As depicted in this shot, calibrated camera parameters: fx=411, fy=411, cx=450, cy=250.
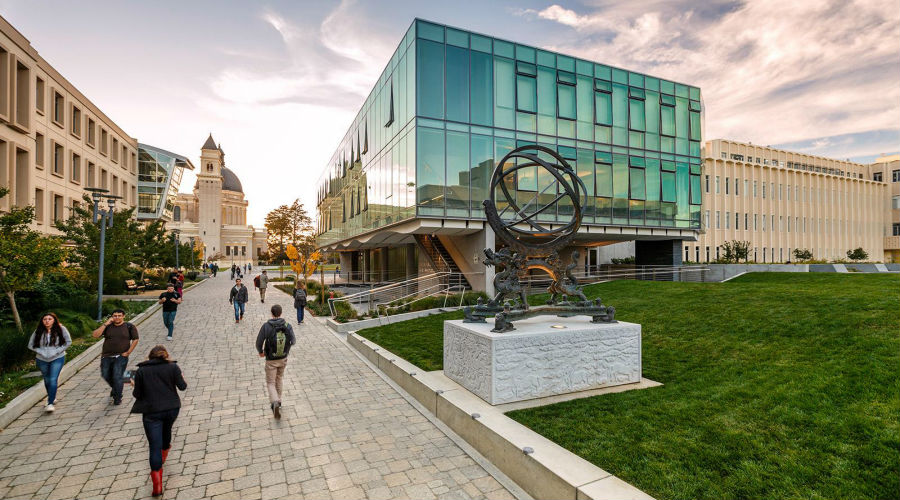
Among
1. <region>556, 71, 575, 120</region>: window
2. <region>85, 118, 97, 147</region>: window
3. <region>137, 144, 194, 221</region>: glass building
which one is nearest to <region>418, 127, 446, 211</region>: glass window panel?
<region>556, 71, 575, 120</region>: window

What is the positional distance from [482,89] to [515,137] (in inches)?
113

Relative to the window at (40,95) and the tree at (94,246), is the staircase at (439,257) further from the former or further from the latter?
the window at (40,95)

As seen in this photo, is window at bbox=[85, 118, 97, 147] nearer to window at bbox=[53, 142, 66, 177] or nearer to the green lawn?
window at bbox=[53, 142, 66, 177]

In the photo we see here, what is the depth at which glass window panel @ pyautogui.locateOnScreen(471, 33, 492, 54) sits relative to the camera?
20.1 meters

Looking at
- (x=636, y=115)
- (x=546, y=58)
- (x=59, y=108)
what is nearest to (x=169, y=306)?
(x=546, y=58)

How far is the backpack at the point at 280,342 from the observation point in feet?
23.4

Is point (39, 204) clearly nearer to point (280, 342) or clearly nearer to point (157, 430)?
point (280, 342)

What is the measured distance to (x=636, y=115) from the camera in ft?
79.5

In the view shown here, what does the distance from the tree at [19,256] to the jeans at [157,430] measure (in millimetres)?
10088

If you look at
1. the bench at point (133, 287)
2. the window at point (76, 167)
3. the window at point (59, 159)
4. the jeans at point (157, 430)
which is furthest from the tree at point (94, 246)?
the jeans at point (157, 430)

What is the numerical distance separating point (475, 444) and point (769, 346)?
623 cm

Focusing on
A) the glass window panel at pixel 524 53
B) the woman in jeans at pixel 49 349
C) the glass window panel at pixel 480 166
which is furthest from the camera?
the glass window panel at pixel 524 53

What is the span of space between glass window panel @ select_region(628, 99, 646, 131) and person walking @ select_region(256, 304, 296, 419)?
23096 millimetres

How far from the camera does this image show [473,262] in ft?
68.6
